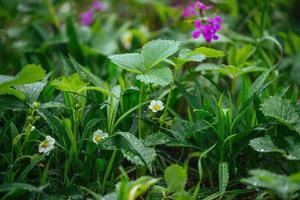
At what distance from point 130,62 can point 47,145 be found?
1.23ft

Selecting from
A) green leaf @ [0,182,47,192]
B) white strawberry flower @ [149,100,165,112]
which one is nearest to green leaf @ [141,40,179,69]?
white strawberry flower @ [149,100,165,112]

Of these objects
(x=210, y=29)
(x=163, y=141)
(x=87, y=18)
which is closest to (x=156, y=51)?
(x=163, y=141)

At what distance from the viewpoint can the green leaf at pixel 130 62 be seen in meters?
1.48

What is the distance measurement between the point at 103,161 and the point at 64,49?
3.47 feet

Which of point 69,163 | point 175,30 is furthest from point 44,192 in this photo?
point 175,30

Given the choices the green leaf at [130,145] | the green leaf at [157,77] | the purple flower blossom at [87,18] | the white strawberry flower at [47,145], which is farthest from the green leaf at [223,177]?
the purple flower blossom at [87,18]

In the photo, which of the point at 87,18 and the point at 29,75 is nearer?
the point at 29,75

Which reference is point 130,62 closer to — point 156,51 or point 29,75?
point 156,51

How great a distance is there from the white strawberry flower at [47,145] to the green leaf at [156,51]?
0.39 m

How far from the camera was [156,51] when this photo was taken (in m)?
1.51

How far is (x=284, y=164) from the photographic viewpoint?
1.59 m

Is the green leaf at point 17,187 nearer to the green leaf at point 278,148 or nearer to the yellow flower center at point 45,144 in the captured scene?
the yellow flower center at point 45,144

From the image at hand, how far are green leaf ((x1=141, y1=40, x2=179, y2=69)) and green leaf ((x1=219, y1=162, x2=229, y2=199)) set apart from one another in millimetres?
394

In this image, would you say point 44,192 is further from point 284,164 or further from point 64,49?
point 64,49
